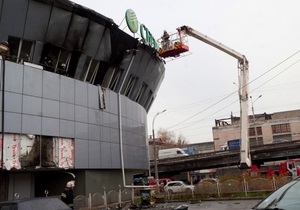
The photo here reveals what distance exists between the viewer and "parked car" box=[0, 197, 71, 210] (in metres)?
8.71

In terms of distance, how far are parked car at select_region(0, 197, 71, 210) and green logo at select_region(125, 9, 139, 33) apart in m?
18.2

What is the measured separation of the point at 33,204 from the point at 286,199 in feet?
21.1

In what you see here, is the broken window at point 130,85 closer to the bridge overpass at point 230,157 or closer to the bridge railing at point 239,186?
the bridge railing at point 239,186

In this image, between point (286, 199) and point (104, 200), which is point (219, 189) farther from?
point (286, 199)

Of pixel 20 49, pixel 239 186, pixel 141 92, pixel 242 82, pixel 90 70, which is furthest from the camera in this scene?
pixel 141 92


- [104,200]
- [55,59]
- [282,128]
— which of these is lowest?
[104,200]

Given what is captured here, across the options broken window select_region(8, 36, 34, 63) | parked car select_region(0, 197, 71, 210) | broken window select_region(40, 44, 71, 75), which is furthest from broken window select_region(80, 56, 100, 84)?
parked car select_region(0, 197, 71, 210)

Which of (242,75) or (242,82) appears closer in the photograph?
(242,82)

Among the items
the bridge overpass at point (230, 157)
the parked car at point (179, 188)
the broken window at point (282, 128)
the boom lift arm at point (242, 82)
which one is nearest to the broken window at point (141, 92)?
the boom lift arm at point (242, 82)

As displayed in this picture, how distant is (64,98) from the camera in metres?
21.3

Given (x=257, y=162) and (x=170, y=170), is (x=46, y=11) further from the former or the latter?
(x=257, y=162)

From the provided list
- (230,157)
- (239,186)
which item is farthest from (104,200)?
(230,157)

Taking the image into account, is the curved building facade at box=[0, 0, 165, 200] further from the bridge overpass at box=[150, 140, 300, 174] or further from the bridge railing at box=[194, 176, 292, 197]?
the bridge overpass at box=[150, 140, 300, 174]

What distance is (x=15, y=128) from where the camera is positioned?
18203 mm
